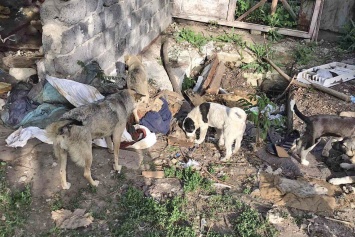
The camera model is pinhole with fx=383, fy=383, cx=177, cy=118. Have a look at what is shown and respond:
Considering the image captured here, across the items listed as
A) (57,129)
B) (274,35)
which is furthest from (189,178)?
(274,35)

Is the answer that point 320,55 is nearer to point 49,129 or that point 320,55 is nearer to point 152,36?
point 152,36

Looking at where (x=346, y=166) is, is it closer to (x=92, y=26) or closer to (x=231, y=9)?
(x=92, y=26)

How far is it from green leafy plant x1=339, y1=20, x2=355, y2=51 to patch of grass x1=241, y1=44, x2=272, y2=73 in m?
2.44

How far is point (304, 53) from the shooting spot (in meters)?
10.4

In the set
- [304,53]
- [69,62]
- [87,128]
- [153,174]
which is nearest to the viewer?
[87,128]

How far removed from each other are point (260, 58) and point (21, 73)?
596 cm

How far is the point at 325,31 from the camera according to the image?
468 inches

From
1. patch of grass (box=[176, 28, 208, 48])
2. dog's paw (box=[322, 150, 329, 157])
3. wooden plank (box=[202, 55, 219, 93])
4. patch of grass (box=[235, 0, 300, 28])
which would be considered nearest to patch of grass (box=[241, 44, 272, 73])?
wooden plank (box=[202, 55, 219, 93])

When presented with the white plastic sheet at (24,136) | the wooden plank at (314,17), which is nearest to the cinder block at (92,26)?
the white plastic sheet at (24,136)

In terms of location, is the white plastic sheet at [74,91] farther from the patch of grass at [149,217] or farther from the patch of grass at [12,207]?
the patch of grass at [149,217]

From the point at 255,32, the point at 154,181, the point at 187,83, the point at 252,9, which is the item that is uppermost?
the point at 252,9

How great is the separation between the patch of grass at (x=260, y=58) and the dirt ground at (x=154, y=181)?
3086mm

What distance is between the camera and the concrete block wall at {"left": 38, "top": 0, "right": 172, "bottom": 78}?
6.38 meters

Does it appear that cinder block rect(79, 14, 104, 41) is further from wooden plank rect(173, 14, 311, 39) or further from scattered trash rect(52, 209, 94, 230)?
wooden plank rect(173, 14, 311, 39)
